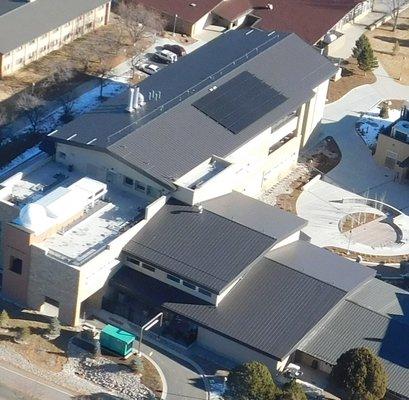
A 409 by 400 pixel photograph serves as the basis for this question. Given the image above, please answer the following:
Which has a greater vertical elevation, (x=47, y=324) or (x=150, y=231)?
(x=150, y=231)

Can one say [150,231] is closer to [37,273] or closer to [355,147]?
[37,273]

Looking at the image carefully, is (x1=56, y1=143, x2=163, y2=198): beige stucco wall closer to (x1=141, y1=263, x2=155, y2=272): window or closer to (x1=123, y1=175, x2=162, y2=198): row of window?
(x1=123, y1=175, x2=162, y2=198): row of window

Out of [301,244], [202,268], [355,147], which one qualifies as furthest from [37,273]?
[355,147]

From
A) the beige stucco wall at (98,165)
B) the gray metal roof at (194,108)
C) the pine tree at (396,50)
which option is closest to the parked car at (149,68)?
the gray metal roof at (194,108)

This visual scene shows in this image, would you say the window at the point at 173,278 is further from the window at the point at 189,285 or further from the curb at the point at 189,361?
the curb at the point at 189,361

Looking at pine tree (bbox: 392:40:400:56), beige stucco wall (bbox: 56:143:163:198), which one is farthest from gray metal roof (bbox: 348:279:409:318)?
pine tree (bbox: 392:40:400:56)

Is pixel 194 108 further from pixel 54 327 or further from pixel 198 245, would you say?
pixel 54 327

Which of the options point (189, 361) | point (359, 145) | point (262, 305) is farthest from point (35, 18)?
point (189, 361)
